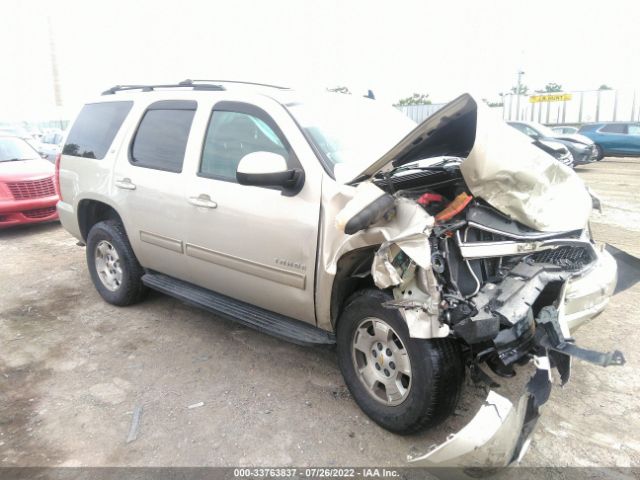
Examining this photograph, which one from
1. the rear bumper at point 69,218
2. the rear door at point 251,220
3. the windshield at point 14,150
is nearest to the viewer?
the rear door at point 251,220

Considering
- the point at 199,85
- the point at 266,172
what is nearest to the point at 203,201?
the point at 266,172

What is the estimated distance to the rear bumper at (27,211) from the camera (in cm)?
780

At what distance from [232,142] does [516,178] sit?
199cm

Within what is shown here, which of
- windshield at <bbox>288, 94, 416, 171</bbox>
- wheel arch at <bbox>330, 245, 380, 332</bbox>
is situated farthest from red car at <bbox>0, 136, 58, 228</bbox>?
wheel arch at <bbox>330, 245, 380, 332</bbox>

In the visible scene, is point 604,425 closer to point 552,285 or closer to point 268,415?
point 552,285

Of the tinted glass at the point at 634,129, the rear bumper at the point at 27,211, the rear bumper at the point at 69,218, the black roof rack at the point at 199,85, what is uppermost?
the black roof rack at the point at 199,85

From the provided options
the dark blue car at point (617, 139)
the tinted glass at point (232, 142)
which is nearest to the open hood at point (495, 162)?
the tinted glass at point (232, 142)

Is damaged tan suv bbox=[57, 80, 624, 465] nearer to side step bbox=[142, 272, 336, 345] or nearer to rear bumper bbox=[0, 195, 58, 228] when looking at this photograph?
side step bbox=[142, 272, 336, 345]

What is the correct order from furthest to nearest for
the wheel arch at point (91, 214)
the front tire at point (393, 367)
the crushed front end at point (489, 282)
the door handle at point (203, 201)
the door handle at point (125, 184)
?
the wheel arch at point (91, 214) < the door handle at point (125, 184) < the door handle at point (203, 201) < the front tire at point (393, 367) < the crushed front end at point (489, 282)

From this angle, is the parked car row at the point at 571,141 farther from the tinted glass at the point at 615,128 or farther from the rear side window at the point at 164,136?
the rear side window at the point at 164,136

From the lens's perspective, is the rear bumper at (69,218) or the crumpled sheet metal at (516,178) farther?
the rear bumper at (69,218)

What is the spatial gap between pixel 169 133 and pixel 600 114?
2795 centimetres

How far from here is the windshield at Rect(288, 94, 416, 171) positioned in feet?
10.4

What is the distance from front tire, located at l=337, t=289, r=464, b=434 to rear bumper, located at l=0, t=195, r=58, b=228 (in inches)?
278
